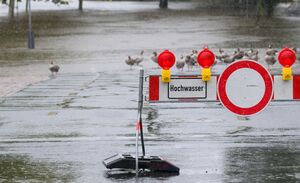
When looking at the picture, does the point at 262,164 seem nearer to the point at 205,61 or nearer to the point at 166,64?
the point at 205,61

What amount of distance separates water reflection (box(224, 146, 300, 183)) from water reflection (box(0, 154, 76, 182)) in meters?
1.74

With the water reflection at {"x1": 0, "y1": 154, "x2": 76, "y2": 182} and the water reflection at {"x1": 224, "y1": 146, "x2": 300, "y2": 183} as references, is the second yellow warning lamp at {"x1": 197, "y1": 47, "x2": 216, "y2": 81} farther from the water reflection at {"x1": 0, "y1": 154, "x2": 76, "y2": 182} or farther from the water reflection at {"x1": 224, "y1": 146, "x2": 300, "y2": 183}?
the water reflection at {"x1": 0, "y1": 154, "x2": 76, "y2": 182}

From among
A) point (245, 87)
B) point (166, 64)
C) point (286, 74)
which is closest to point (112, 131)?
point (166, 64)

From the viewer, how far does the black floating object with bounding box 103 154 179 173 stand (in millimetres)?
10953

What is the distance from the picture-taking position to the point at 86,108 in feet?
59.2

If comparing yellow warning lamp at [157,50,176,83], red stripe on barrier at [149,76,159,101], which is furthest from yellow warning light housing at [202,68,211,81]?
red stripe on barrier at [149,76,159,101]

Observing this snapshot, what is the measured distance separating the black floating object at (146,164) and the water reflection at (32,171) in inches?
17.9

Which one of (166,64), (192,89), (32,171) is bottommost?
(32,171)

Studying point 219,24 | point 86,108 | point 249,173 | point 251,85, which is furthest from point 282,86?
point 219,24

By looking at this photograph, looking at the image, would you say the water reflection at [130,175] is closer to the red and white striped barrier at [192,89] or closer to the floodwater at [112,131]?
the floodwater at [112,131]

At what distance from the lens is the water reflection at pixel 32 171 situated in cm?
1070

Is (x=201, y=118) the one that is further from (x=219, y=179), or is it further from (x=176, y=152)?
(x=219, y=179)

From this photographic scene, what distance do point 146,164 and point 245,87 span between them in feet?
4.63

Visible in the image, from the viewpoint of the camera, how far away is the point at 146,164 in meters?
11.1
